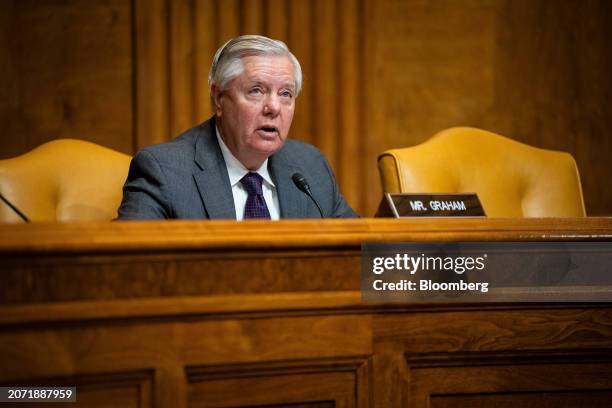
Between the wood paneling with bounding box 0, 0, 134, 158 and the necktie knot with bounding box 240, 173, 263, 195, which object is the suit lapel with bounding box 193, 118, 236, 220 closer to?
the necktie knot with bounding box 240, 173, 263, 195

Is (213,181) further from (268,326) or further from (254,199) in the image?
(268,326)

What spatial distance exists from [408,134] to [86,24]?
1.52m

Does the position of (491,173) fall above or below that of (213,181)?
above

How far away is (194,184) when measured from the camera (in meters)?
2.10

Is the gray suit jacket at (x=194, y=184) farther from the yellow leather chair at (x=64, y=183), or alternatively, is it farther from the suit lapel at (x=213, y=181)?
the yellow leather chair at (x=64, y=183)

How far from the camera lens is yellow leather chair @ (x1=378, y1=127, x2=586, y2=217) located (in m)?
2.52

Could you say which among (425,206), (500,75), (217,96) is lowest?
(425,206)

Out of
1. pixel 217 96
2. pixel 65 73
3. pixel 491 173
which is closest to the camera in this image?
pixel 217 96

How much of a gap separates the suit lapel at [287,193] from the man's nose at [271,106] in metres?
0.16

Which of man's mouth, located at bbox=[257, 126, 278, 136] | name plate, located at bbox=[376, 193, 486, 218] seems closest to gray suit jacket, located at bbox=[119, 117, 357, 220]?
man's mouth, located at bbox=[257, 126, 278, 136]

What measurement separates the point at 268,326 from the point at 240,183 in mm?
1057

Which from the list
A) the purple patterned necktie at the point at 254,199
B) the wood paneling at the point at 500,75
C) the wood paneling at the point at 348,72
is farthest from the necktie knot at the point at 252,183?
the wood paneling at the point at 500,75

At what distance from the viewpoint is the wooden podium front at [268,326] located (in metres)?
1.17

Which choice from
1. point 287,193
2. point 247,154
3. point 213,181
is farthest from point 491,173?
point 213,181
